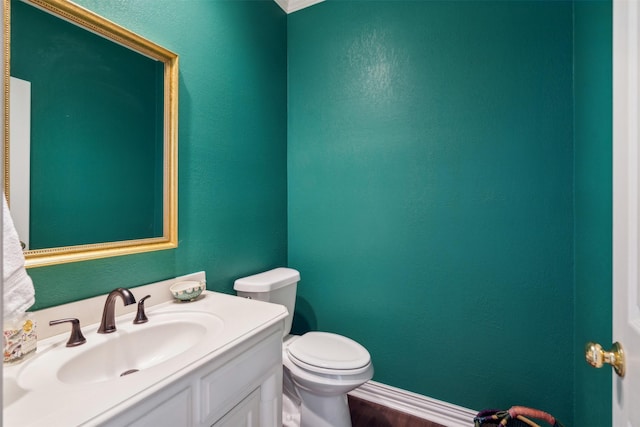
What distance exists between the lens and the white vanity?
0.67m

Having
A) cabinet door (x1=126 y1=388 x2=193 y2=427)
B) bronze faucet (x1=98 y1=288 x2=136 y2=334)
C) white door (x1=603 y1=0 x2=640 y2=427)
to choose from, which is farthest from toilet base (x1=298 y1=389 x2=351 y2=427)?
white door (x1=603 y1=0 x2=640 y2=427)

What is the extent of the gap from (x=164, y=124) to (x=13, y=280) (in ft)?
2.59

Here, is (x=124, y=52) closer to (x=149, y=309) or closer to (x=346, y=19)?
(x=149, y=309)

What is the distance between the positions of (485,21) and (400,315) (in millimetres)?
1611

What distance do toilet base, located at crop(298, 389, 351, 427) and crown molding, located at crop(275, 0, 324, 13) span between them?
226 centimetres

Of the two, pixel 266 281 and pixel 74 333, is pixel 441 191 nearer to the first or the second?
pixel 266 281

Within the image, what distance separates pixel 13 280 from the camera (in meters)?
0.74

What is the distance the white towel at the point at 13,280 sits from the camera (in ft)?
2.37

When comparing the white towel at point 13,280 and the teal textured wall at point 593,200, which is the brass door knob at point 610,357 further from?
the white towel at point 13,280

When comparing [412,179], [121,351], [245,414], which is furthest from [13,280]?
[412,179]

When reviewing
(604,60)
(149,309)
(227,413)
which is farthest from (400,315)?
(604,60)

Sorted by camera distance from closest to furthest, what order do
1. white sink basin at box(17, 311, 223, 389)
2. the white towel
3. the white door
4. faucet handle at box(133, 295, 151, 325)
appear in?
the white door → the white towel → white sink basin at box(17, 311, 223, 389) → faucet handle at box(133, 295, 151, 325)

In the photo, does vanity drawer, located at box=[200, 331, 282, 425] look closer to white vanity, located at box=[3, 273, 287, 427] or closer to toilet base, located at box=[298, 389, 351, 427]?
white vanity, located at box=[3, 273, 287, 427]

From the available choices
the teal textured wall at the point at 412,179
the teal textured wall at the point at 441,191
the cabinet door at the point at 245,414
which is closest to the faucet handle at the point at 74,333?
the teal textured wall at the point at 412,179
